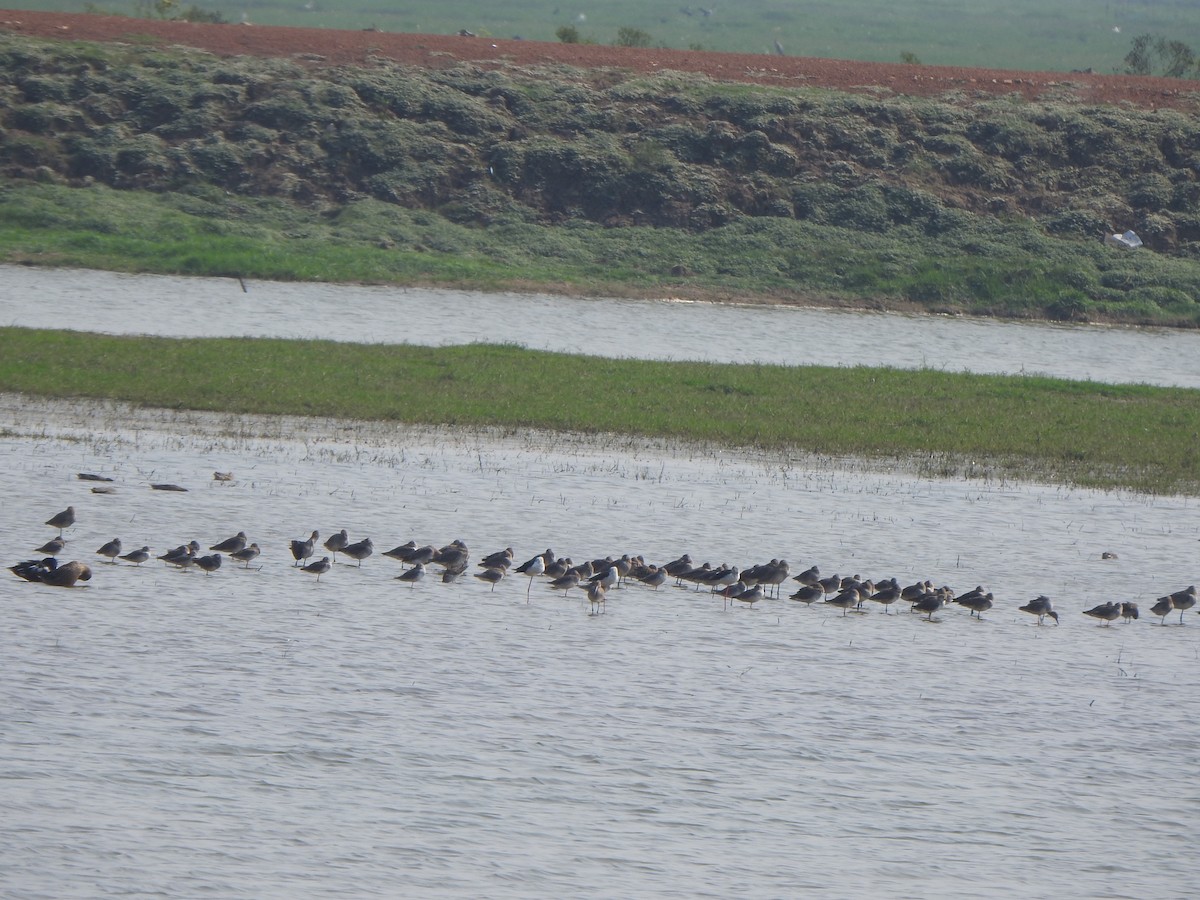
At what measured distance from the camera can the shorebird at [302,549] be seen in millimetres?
14414

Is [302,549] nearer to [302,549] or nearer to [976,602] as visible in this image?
[302,549]

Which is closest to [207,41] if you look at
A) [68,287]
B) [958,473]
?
[68,287]

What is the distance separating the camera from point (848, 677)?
12406mm

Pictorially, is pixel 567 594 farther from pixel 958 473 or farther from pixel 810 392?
pixel 810 392

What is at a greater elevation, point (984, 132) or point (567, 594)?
point (984, 132)

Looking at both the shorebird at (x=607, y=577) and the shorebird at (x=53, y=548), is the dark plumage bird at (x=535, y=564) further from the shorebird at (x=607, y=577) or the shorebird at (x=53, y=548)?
the shorebird at (x=53, y=548)

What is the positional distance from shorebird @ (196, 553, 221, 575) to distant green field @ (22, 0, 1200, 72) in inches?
3019

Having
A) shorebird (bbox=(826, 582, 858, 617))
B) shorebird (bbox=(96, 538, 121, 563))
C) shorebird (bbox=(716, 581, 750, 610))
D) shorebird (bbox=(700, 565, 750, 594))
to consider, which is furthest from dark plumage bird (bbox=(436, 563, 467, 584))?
shorebird (bbox=(826, 582, 858, 617))

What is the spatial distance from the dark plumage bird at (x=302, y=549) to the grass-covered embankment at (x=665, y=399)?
22.0 feet

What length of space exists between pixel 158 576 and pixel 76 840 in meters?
5.40

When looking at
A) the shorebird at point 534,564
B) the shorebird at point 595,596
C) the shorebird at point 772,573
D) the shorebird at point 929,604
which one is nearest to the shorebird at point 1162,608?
the shorebird at point 929,604

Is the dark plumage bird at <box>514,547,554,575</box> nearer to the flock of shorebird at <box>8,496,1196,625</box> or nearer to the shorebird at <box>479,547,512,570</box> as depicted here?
the flock of shorebird at <box>8,496,1196,625</box>

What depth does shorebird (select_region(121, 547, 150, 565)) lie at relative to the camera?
14.1 m

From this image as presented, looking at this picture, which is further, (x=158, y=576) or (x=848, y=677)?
(x=158, y=576)
